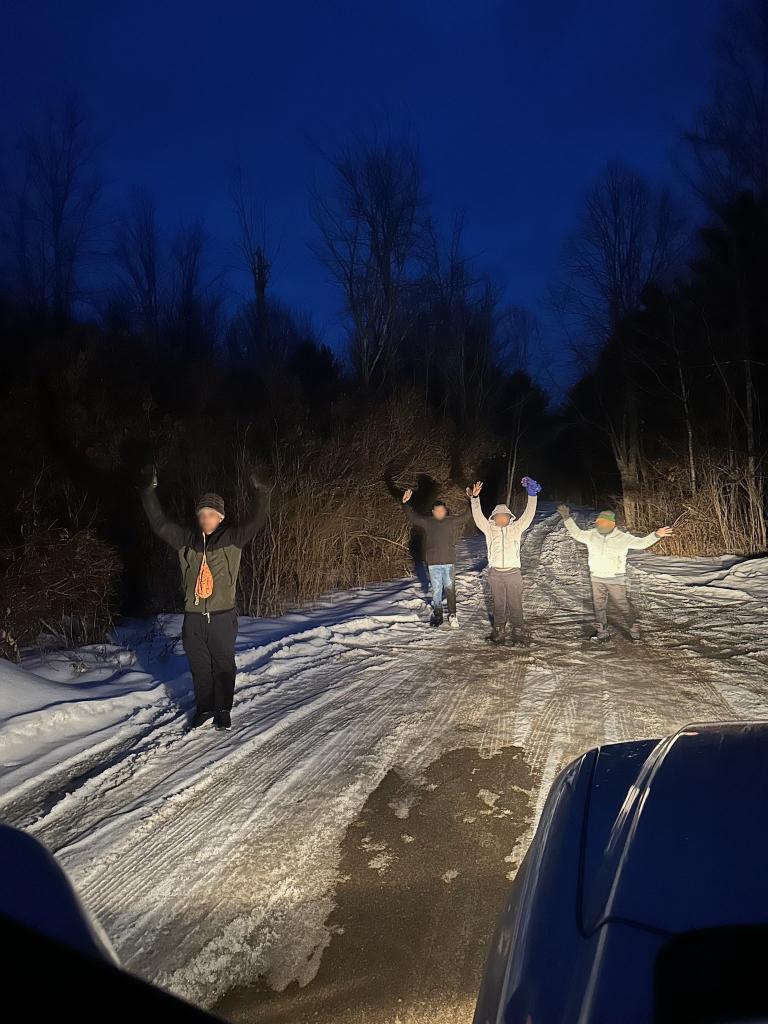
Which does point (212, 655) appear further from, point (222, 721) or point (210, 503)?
point (210, 503)

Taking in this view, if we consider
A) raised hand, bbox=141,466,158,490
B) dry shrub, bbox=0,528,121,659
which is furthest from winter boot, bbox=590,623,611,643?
dry shrub, bbox=0,528,121,659

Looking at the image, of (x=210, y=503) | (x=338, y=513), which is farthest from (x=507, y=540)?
(x=338, y=513)

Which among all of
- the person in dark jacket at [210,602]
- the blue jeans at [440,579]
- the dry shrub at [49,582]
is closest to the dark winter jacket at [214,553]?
the person in dark jacket at [210,602]

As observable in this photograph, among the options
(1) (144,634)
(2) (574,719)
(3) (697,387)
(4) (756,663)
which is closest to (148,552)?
(1) (144,634)

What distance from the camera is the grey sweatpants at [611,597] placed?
8.51m

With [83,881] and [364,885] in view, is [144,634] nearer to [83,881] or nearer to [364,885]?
[83,881]

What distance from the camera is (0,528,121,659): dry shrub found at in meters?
7.27

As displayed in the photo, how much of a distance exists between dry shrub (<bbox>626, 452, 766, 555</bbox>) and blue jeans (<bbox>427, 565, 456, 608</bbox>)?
869 centimetres

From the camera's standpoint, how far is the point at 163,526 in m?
5.87

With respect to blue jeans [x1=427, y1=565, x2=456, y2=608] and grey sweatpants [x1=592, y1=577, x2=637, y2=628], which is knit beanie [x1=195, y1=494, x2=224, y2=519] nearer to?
blue jeans [x1=427, y1=565, x2=456, y2=608]

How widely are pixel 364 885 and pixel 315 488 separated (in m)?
9.38

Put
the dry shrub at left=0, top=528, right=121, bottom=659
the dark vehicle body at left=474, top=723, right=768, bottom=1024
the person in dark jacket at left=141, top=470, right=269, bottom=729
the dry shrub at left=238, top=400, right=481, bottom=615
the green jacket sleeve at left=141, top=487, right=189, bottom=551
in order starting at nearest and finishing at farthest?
1. the dark vehicle body at left=474, top=723, right=768, bottom=1024
2. the person in dark jacket at left=141, top=470, right=269, bottom=729
3. the green jacket sleeve at left=141, top=487, right=189, bottom=551
4. the dry shrub at left=0, top=528, right=121, bottom=659
5. the dry shrub at left=238, top=400, right=481, bottom=615

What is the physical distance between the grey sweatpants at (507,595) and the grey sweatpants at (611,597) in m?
0.91

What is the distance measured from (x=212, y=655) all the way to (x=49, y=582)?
2.79 meters
